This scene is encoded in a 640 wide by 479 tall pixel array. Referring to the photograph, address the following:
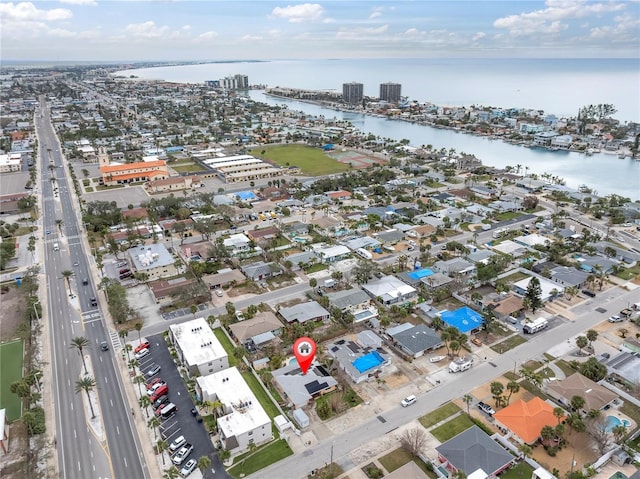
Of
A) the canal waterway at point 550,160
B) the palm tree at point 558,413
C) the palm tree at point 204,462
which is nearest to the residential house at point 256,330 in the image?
the palm tree at point 204,462

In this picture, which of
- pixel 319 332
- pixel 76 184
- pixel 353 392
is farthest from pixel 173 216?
pixel 353 392

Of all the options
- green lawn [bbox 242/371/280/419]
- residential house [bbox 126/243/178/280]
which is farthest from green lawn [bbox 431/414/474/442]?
residential house [bbox 126/243/178/280]

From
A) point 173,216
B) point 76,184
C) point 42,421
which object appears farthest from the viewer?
point 76,184

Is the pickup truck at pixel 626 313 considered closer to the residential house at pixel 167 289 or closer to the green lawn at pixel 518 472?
the green lawn at pixel 518 472

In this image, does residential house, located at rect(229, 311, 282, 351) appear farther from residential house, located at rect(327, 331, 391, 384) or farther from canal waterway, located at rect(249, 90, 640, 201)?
canal waterway, located at rect(249, 90, 640, 201)

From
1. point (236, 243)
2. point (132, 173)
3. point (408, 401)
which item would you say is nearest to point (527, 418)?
point (408, 401)

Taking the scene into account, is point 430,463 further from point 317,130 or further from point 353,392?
point 317,130

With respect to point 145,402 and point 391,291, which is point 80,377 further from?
point 391,291
